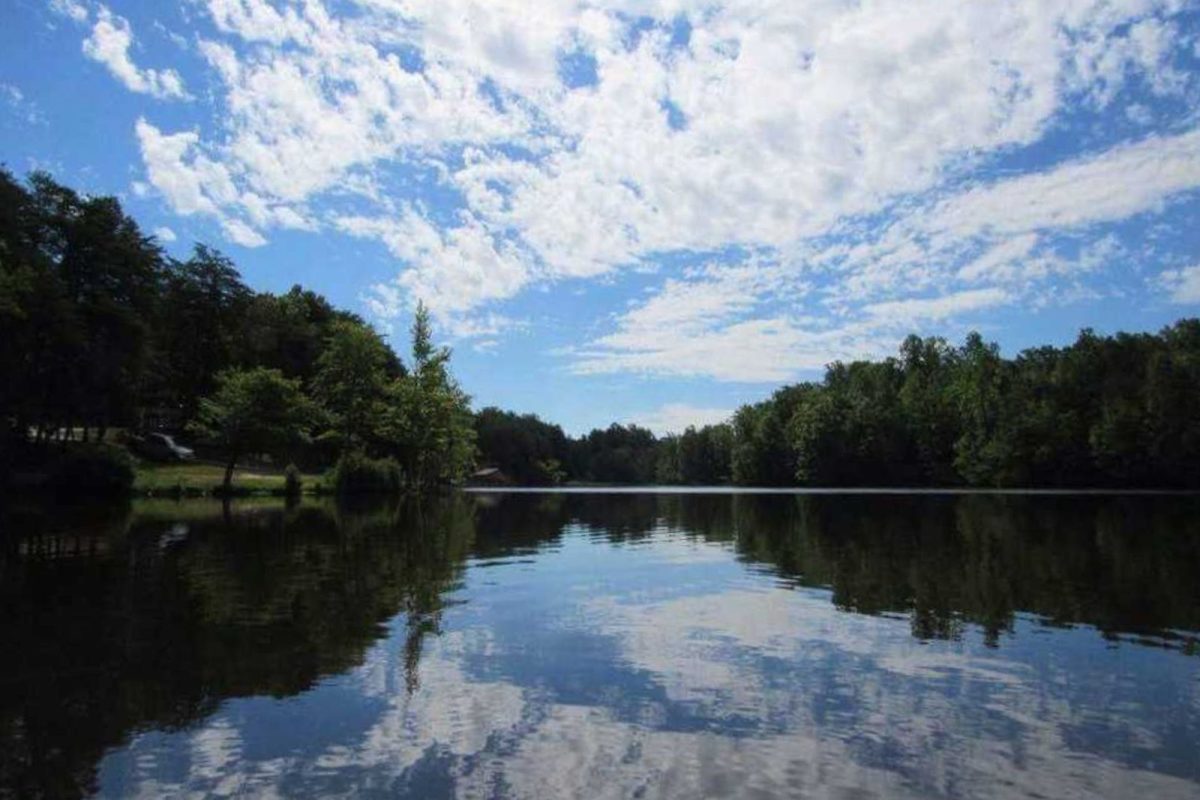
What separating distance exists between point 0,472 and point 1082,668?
62595 millimetres

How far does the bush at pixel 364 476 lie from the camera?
7450cm

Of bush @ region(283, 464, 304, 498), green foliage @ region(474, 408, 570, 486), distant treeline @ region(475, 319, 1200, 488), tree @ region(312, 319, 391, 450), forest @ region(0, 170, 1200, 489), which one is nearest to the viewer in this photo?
forest @ region(0, 170, 1200, 489)

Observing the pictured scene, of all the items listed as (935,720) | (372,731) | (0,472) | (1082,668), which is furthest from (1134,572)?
(0,472)

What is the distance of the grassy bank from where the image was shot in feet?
196

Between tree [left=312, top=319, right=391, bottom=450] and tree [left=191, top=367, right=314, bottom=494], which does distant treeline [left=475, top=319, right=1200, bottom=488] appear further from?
tree [left=191, top=367, right=314, bottom=494]

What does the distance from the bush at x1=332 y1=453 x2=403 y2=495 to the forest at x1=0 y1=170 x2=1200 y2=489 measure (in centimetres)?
21

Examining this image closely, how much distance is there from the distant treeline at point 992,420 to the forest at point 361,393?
0.82ft

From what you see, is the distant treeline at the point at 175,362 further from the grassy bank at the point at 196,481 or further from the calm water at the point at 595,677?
the calm water at the point at 595,677

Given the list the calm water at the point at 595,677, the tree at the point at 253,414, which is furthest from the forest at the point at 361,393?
the calm water at the point at 595,677

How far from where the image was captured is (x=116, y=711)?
405 inches

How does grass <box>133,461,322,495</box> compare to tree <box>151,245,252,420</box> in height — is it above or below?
below

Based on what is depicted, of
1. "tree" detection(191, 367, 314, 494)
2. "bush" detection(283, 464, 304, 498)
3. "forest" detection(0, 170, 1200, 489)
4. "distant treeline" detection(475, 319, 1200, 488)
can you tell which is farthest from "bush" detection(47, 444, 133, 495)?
"distant treeline" detection(475, 319, 1200, 488)

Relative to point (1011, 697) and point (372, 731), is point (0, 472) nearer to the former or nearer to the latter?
point (372, 731)

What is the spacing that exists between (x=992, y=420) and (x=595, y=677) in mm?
114727
